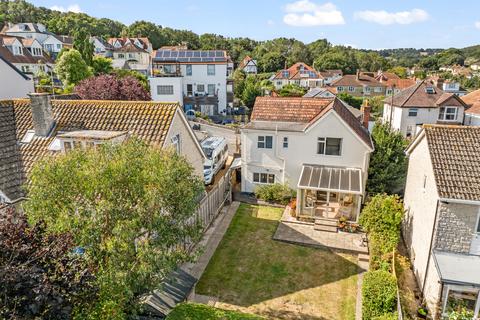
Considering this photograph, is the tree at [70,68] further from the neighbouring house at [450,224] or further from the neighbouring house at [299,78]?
the neighbouring house at [299,78]

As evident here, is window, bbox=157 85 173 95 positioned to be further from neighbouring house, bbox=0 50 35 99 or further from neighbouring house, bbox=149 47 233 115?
neighbouring house, bbox=0 50 35 99

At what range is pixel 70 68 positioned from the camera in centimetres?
5697

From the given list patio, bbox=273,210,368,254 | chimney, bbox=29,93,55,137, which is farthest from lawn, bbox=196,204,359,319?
chimney, bbox=29,93,55,137

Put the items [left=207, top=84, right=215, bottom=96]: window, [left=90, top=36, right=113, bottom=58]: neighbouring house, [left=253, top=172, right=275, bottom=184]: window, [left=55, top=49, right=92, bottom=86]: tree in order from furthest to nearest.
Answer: [left=90, top=36, right=113, bottom=58]: neighbouring house
[left=207, top=84, right=215, bottom=96]: window
[left=55, top=49, right=92, bottom=86]: tree
[left=253, top=172, right=275, bottom=184]: window

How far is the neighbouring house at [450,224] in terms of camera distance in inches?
611

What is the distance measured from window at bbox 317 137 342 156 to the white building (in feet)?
88.4

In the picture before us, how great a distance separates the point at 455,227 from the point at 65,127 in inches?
902

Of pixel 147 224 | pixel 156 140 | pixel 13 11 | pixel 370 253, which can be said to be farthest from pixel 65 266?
pixel 13 11

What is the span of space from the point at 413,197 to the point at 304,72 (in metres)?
97.7

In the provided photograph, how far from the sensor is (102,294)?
989 centimetres

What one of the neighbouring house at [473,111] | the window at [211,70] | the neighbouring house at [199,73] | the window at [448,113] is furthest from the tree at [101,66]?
the neighbouring house at [473,111]

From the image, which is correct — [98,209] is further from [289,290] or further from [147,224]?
[289,290]

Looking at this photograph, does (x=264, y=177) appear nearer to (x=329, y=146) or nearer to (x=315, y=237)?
(x=329, y=146)

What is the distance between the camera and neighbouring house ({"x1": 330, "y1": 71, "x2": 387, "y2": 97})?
105312mm
